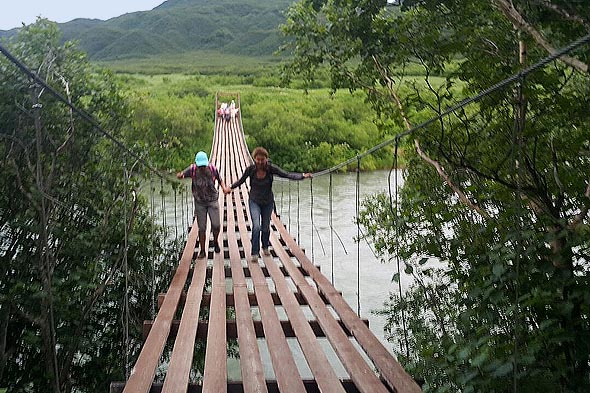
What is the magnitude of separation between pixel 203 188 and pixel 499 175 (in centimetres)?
182

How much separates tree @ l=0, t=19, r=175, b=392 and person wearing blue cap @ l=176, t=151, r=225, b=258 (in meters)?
0.42

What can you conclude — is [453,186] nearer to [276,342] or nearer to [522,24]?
[522,24]

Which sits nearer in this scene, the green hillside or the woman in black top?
the woman in black top

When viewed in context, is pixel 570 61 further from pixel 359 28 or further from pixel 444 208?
pixel 359 28

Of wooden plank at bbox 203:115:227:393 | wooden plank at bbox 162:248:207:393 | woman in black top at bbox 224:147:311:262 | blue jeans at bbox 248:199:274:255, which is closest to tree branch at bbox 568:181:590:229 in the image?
wooden plank at bbox 203:115:227:393

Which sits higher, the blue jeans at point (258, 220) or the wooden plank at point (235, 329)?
the blue jeans at point (258, 220)

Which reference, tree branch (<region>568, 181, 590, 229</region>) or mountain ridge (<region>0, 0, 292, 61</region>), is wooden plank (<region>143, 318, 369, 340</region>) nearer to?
tree branch (<region>568, 181, 590, 229</region>)

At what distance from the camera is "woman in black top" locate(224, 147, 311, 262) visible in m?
3.75

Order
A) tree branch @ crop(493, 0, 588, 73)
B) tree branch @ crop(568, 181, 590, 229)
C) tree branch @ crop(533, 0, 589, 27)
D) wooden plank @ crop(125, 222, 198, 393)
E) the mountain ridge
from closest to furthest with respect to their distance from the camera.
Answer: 1. tree branch @ crop(568, 181, 590, 229)
2. wooden plank @ crop(125, 222, 198, 393)
3. tree branch @ crop(533, 0, 589, 27)
4. tree branch @ crop(493, 0, 588, 73)
5. the mountain ridge

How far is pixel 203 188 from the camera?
387 centimetres

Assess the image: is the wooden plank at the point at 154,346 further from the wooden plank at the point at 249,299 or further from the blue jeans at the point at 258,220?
the blue jeans at the point at 258,220

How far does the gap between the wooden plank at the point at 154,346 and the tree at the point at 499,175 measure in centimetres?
87

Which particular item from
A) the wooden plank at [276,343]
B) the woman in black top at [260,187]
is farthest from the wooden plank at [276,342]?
the woman in black top at [260,187]

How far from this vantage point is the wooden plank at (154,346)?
2.07m
